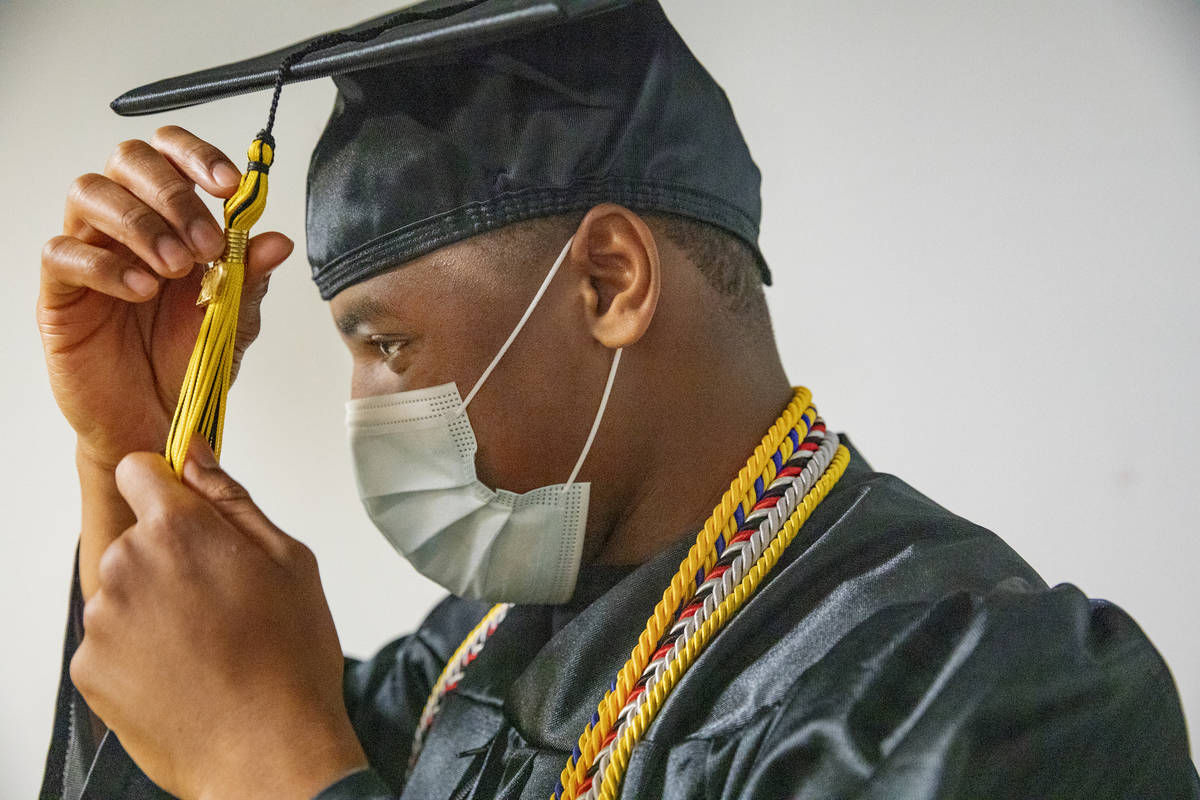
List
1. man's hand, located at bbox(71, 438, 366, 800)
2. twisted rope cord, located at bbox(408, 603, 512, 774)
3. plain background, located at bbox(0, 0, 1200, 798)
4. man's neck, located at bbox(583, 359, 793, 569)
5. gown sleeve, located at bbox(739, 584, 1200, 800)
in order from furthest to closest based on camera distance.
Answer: plain background, located at bbox(0, 0, 1200, 798) → twisted rope cord, located at bbox(408, 603, 512, 774) → man's neck, located at bbox(583, 359, 793, 569) → man's hand, located at bbox(71, 438, 366, 800) → gown sleeve, located at bbox(739, 584, 1200, 800)

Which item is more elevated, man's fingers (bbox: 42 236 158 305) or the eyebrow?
man's fingers (bbox: 42 236 158 305)

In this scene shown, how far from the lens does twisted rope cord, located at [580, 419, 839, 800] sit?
3.12 feet

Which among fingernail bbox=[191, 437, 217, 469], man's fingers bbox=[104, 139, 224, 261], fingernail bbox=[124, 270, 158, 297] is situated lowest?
fingernail bbox=[191, 437, 217, 469]

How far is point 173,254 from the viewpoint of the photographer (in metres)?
0.97

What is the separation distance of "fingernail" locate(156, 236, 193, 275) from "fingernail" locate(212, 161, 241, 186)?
0.25 feet

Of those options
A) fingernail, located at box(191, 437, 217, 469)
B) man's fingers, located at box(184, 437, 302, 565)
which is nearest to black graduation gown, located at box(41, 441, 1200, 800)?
man's fingers, located at box(184, 437, 302, 565)

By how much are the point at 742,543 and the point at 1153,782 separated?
42 cm

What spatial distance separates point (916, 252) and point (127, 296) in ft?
4.04

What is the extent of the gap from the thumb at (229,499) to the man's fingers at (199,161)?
0.26m

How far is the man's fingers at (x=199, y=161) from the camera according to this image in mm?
990

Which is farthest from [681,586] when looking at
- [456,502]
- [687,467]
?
[456,502]

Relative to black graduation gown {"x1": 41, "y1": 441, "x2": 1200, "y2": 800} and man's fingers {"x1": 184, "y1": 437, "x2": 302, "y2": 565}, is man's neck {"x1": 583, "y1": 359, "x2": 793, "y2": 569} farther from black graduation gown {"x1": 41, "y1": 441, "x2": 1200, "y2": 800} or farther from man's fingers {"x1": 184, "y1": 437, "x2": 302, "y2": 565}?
man's fingers {"x1": 184, "y1": 437, "x2": 302, "y2": 565}

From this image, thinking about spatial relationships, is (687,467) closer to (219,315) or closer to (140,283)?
(219,315)

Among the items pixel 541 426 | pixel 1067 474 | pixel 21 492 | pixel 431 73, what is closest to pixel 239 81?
pixel 431 73
